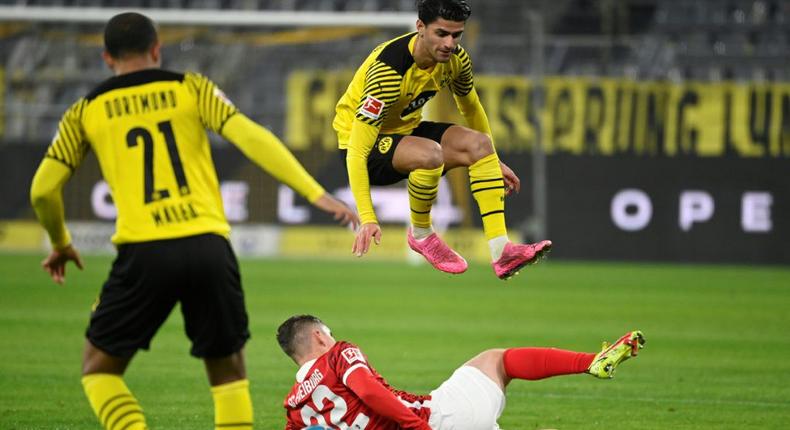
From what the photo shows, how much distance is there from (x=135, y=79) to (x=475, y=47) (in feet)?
71.5

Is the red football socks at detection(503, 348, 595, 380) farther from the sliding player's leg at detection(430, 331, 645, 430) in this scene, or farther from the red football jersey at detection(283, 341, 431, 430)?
the red football jersey at detection(283, 341, 431, 430)

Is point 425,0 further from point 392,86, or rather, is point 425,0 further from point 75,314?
point 75,314

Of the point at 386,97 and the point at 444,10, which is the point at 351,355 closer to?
the point at 386,97


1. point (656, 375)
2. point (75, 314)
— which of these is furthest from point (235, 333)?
point (75, 314)

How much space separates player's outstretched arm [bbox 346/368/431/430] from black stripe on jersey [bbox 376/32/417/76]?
7.18 ft

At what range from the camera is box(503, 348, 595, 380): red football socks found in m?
7.03

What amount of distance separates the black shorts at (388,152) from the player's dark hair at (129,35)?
265 cm

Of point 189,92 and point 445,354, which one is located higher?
point 189,92

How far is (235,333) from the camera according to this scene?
19.5 feet

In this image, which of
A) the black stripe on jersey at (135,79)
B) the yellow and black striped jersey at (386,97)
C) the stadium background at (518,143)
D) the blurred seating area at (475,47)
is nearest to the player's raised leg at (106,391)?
the black stripe on jersey at (135,79)

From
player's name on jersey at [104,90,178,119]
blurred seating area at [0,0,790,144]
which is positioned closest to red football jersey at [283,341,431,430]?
player's name on jersey at [104,90,178,119]

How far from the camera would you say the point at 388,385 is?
676 centimetres

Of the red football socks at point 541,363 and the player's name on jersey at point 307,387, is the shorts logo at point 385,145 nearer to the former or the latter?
the red football socks at point 541,363

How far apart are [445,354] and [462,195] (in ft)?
40.8
